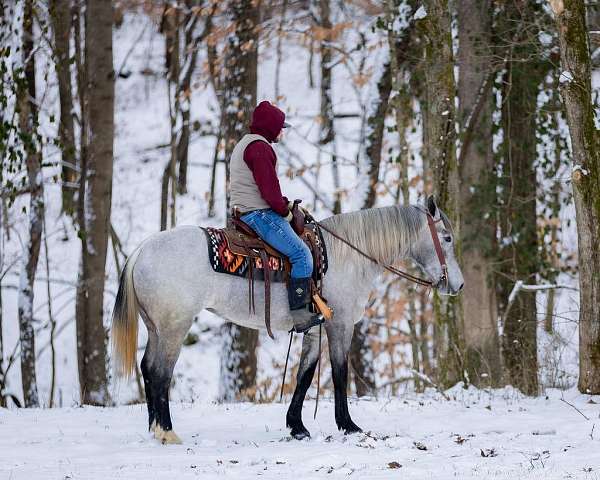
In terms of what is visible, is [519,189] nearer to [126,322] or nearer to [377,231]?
[377,231]

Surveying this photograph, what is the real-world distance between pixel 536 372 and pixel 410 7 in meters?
6.07

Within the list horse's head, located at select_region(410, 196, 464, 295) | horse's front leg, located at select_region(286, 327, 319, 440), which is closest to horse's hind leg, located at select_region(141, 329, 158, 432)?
horse's front leg, located at select_region(286, 327, 319, 440)

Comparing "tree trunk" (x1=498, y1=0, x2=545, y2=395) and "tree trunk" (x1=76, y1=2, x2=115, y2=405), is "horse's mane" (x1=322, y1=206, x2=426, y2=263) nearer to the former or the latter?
"tree trunk" (x1=498, y1=0, x2=545, y2=395)

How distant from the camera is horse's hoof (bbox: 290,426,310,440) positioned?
269 inches

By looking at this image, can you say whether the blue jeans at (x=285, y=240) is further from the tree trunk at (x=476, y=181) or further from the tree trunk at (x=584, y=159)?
the tree trunk at (x=476, y=181)

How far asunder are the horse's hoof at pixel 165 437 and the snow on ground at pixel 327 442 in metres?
0.09

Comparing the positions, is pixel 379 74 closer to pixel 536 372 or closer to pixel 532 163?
pixel 532 163

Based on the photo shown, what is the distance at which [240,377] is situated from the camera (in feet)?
40.6

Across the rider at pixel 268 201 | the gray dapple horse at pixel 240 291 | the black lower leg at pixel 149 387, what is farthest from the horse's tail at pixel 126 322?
the rider at pixel 268 201

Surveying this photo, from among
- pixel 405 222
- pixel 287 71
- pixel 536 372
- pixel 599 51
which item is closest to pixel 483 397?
pixel 536 372

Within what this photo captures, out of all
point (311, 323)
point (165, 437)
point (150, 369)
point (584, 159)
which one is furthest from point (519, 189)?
point (165, 437)

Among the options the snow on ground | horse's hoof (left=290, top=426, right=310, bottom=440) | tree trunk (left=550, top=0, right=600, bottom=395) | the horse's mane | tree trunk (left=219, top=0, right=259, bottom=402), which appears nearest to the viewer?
the snow on ground

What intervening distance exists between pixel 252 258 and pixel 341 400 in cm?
140

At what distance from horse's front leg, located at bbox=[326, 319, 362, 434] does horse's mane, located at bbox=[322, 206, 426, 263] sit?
58 cm
